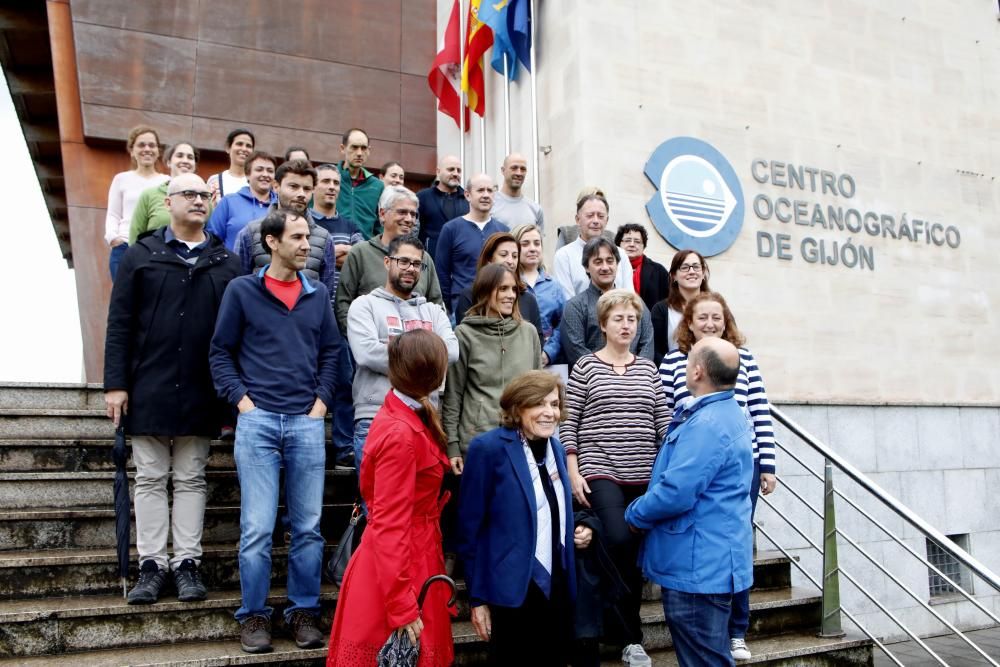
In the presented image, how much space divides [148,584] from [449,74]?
24.5 feet

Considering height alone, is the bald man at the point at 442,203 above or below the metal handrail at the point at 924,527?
above

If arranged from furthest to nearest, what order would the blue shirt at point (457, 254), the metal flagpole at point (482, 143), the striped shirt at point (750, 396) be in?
the metal flagpole at point (482, 143)
the blue shirt at point (457, 254)
the striped shirt at point (750, 396)

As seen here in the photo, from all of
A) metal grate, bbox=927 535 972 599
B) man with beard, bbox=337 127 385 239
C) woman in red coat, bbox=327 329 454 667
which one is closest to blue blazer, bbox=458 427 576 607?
woman in red coat, bbox=327 329 454 667

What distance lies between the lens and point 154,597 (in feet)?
11.5

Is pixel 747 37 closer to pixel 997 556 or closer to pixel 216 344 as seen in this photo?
pixel 997 556

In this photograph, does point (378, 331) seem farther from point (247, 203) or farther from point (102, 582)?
point (247, 203)

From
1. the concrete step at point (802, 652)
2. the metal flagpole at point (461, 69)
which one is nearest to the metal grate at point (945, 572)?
the concrete step at point (802, 652)

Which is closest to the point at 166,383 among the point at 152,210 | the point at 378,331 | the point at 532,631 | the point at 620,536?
the point at 378,331

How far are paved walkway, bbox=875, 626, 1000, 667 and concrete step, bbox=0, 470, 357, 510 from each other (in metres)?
4.41

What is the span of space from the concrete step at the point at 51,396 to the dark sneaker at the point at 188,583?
2032 mm

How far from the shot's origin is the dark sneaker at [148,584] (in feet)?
11.4

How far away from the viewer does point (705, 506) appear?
2.99m

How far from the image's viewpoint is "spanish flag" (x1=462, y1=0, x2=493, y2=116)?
338 inches

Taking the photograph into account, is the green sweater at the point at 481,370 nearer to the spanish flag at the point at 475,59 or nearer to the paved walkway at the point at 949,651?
the paved walkway at the point at 949,651
